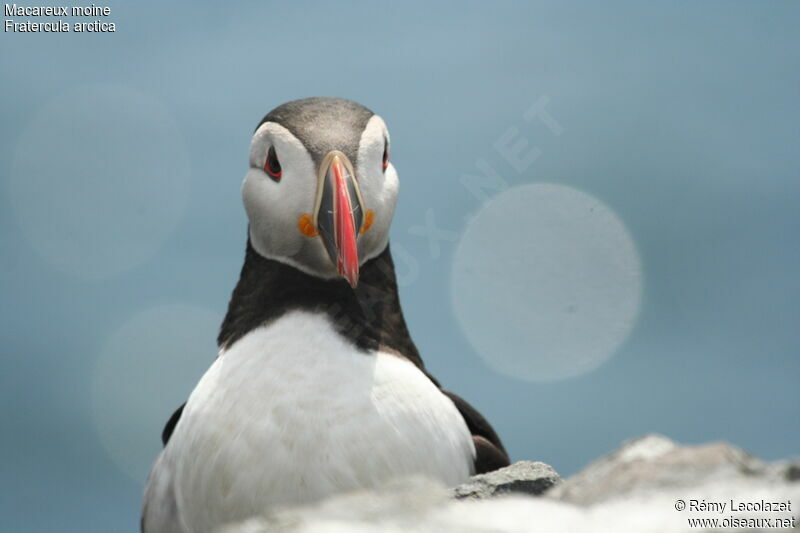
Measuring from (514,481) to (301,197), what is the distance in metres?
1.86

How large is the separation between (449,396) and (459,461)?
2.47 ft

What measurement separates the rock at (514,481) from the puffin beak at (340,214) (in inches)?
45.2

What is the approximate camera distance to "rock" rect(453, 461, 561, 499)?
4.38m

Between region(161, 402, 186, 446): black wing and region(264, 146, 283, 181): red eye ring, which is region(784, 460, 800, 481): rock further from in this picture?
region(161, 402, 186, 446): black wing

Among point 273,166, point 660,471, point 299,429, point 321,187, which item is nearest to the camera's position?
point 660,471

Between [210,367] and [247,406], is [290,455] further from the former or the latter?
[210,367]

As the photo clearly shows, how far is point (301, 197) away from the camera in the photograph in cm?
516

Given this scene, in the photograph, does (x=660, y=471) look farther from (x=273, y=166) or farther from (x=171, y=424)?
(x=171, y=424)

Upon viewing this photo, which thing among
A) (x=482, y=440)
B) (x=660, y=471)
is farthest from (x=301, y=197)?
(x=660, y=471)

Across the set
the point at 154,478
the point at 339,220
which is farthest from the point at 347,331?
the point at 154,478

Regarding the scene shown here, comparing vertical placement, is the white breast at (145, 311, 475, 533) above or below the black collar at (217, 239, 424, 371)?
below

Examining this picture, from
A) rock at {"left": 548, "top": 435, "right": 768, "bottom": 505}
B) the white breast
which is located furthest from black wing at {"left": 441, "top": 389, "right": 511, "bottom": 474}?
rock at {"left": 548, "top": 435, "right": 768, "bottom": 505}

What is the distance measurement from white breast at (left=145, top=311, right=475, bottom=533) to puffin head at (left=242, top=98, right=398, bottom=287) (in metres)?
0.44

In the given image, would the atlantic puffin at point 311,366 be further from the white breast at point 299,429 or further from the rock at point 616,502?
the rock at point 616,502
